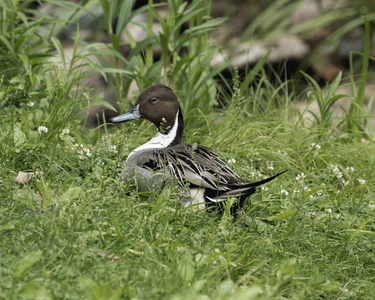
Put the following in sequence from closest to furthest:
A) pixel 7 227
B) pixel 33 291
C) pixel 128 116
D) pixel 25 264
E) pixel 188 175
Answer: pixel 33 291 < pixel 25 264 < pixel 7 227 < pixel 188 175 < pixel 128 116

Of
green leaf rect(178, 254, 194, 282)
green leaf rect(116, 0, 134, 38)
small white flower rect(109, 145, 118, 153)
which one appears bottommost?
small white flower rect(109, 145, 118, 153)

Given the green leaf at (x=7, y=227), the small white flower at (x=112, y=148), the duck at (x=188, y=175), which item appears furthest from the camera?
the small white flower at (x=112, y=148)

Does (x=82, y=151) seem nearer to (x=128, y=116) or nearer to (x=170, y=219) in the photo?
(x=128, y=116)

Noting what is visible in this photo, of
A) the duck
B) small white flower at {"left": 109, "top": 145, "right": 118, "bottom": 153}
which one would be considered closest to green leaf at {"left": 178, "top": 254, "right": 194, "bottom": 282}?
the duck

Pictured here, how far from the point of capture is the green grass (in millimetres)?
2236

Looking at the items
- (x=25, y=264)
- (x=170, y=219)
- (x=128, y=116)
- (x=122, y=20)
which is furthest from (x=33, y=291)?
(x=122, y=20)

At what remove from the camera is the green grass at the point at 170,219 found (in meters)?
2.24

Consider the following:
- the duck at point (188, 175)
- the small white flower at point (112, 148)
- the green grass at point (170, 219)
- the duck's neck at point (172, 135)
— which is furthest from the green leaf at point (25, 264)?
the duck's neck at point (172, 135)

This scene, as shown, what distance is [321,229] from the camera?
328cm

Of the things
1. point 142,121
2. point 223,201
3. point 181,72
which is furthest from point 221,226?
point 181,72

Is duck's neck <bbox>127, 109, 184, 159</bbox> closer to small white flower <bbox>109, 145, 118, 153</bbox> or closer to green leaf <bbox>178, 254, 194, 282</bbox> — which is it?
small white flower <bbox>109, 145, 118, 153</bbox>

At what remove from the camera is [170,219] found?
9.25ft

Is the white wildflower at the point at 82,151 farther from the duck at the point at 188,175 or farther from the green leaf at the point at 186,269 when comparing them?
the green leaf at the point at 186,269

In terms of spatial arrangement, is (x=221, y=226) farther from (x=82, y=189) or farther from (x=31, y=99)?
(x=31, y=99)
